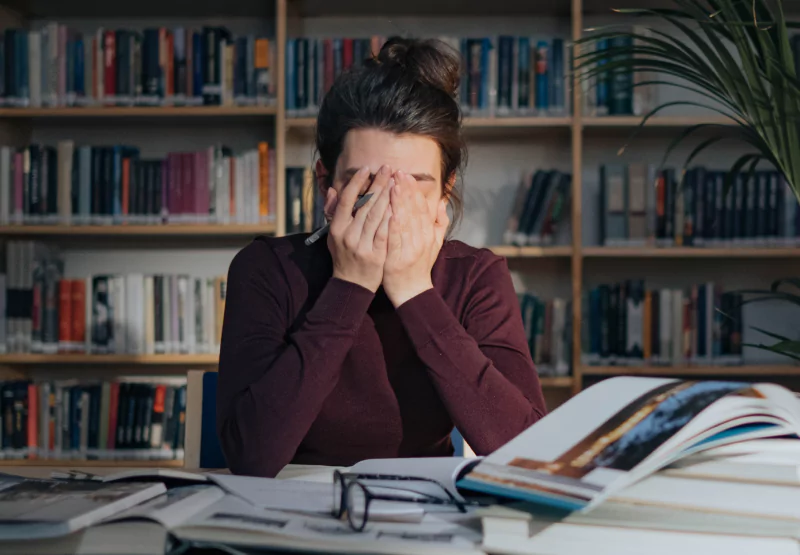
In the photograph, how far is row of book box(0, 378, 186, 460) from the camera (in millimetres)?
2803

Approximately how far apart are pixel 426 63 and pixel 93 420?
1995 millimetres

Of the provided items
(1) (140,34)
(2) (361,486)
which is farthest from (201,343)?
(2) (361,486)

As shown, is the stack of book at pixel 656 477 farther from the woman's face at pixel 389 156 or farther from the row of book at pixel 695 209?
the row of book at pixel 695 209

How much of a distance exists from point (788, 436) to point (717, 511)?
12 centimetres

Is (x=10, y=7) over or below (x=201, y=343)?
over

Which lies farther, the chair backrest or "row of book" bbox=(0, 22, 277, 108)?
"row of book" bbox=(0, 22, 277, 108)

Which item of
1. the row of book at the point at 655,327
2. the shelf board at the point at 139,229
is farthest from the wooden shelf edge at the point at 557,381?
the shelf board at the point at 139,229

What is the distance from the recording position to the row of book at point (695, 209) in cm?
274

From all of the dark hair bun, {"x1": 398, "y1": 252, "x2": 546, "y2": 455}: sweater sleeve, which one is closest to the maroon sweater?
{"x1": 398, "y1": 252, "x2": 546, "y2": 455}: sweater sleeve

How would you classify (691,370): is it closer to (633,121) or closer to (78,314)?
(633,121)

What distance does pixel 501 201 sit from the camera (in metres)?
3.05

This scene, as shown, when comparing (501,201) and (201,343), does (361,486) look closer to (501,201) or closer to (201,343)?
(201,343)

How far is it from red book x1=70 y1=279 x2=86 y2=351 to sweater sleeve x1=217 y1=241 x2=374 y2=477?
1.79 metres

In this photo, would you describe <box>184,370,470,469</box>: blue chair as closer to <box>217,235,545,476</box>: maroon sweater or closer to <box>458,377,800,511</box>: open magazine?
<box>217,235,545,476</box>: maroon sweater
